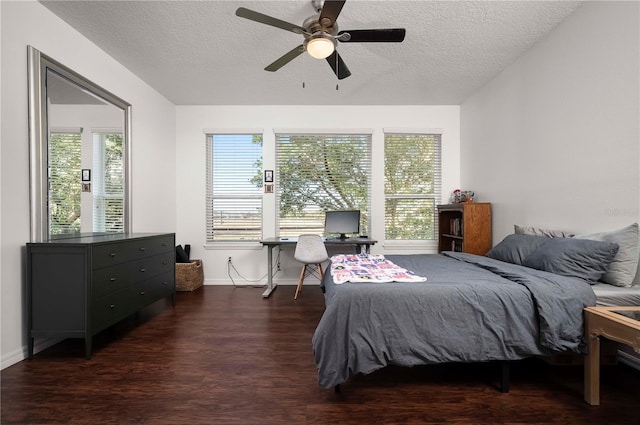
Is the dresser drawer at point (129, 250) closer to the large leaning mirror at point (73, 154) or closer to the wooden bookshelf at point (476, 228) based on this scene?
the large leaning mirror at point (73, 154)

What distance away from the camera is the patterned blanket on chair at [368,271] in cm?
181

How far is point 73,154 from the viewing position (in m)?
2.46

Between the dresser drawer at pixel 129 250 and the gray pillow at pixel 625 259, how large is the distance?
12.5ft

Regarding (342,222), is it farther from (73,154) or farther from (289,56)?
(73,154)

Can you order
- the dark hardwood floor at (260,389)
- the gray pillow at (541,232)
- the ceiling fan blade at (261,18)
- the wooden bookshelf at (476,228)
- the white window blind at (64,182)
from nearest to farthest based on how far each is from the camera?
the dark hardwood floor at (260,389)
the ceiling fan blade at (261,18)
the white window blind at (64,182)
the gray pillow at (541,232)
the wooden bookshelf at (476,228)

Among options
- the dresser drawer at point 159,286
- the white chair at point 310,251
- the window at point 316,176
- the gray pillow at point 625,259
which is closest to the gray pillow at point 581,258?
the gray pillow at point 625,259

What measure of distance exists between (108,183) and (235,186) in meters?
1.71

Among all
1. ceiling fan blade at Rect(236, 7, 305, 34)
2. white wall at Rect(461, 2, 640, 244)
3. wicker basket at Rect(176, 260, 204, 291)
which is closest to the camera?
ceiling fan blade at Rect(236, 7, 305, 34)

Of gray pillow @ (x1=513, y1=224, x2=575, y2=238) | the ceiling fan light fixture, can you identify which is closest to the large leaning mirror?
the ceiling fan light fixture

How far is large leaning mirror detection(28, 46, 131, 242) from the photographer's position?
7.12 feet

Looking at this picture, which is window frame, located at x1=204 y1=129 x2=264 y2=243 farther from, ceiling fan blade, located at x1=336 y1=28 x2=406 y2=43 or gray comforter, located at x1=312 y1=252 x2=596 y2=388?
gray comforter, located at x1=312 y1=252 x2=596 y2=388

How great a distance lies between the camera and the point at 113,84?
119 inches

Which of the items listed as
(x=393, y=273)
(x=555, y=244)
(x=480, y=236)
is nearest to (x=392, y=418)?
(x=393, y=273)

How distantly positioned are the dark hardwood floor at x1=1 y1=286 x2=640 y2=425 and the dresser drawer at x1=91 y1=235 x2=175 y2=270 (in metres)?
0.73
